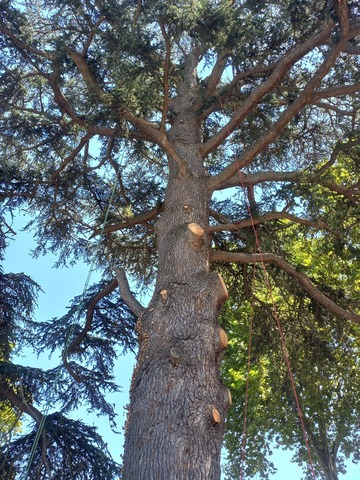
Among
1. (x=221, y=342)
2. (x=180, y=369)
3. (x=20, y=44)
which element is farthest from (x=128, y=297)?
(x=20, y=44)

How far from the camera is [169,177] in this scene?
583cm

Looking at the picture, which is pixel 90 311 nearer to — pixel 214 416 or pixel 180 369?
pixel 180 369

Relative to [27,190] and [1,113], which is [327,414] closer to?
[27,190]

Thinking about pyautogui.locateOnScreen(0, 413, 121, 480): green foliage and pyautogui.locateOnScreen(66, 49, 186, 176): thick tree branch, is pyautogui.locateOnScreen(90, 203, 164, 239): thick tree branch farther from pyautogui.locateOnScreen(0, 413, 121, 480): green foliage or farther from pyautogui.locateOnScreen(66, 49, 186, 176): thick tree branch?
pyautogui.locateOnScreen(0, 413, 121, 480): green foliage

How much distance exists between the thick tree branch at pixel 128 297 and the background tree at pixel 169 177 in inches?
0.7

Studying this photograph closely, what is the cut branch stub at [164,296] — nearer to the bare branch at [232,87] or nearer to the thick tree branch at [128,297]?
the thick tree branch at [128,297]

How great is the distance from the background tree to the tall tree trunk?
11 mm

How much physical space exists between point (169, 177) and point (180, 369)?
2.88 m

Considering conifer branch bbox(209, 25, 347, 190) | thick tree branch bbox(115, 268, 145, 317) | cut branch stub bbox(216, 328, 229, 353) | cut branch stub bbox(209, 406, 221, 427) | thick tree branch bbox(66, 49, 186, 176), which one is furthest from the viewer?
thick tree branch bbox(66, 49, 186, 176)

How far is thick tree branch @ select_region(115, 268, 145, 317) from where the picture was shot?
4.40m

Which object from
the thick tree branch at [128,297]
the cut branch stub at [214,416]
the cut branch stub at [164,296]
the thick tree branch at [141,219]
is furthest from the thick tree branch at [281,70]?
the cut branch stub at [214,416]

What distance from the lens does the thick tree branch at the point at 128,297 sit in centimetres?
440

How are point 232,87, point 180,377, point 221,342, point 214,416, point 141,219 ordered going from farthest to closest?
point 232,87 → point 141,219 → point 221,342 → point 180,377 → point 214,416

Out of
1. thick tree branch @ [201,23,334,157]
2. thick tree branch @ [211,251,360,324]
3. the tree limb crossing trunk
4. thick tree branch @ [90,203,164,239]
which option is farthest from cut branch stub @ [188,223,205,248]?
thick tree branch @ [201,23,334,157]
